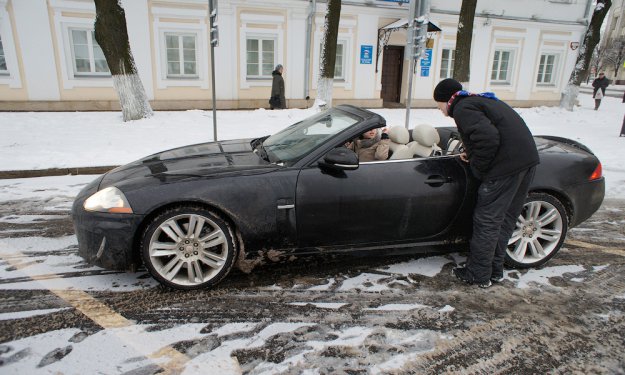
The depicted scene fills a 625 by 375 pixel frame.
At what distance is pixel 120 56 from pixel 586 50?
1727 cm

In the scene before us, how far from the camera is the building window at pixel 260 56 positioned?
15.1 m

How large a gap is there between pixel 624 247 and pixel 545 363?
253 cm

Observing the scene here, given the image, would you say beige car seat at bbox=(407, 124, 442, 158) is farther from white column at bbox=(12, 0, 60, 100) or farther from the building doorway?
the building doorway

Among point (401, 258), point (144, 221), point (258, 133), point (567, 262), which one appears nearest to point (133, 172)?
point (144, 221)

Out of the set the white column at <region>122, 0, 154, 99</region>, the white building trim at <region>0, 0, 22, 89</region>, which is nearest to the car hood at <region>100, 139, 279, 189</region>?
the white column at <region>122, 0, 154, 99</region>

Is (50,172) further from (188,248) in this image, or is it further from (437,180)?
(437,180)

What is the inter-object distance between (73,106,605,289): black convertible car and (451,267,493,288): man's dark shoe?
0.25 meters

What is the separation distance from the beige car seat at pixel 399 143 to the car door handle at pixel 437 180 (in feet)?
0.92

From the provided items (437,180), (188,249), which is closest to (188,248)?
(188,249)

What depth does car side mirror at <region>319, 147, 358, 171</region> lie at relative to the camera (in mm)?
3148

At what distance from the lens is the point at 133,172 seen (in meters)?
3.46

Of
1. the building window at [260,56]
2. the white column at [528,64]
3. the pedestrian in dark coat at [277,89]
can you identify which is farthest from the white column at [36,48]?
the white column at [528,64]

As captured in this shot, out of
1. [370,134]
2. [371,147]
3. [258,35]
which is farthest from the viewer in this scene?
[258,35]

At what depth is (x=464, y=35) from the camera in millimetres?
13680
